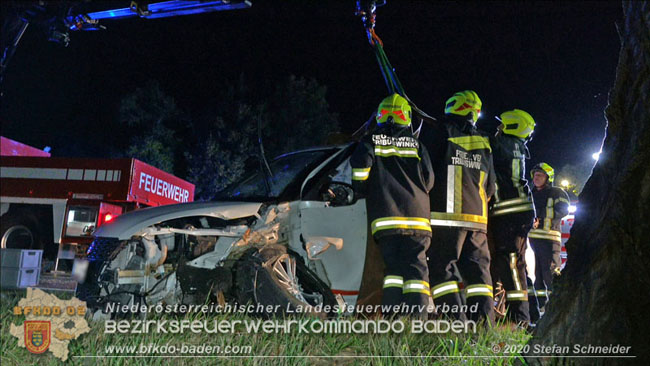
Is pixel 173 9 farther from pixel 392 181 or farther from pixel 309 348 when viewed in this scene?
pixel 309 348

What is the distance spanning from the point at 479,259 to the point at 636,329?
2.12m

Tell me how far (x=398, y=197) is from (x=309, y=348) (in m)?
1.39

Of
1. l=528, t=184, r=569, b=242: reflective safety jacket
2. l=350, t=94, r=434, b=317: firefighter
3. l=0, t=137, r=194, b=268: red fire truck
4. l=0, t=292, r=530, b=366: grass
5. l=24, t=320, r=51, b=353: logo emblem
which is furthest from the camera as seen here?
l=0, t=137, r=194, b=268: red fire truck

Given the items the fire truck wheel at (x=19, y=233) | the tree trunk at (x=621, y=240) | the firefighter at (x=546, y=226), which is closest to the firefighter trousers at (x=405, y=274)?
the tree trunk at (x=621, y=240)

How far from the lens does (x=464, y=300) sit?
4.18 meters

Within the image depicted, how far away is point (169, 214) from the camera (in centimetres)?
375

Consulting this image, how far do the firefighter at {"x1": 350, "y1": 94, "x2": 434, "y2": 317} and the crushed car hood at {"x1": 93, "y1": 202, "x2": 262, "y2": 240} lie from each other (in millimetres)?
896

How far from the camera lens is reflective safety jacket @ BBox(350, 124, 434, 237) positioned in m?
3.69

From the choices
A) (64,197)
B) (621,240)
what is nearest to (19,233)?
(64,197)

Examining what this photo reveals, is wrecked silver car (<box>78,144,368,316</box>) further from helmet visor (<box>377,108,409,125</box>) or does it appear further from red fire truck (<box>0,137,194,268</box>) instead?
red fire truck (<box>0,137,194,268</box>)

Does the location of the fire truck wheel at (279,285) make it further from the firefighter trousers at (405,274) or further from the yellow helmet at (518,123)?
the yellow helmet at (518,123)

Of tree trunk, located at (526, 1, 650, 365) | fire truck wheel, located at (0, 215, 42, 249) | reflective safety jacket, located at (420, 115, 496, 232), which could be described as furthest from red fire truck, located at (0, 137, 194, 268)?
tree trunk, located at (526, 1, 650, 365)

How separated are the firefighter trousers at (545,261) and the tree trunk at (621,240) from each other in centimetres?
391

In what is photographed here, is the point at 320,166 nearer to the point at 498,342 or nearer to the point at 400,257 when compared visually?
the point at 400,257
